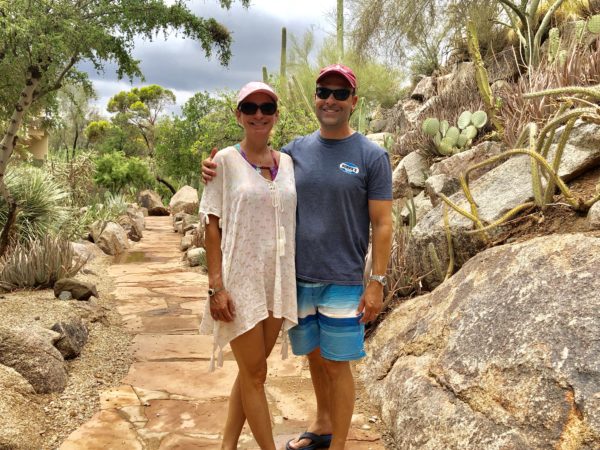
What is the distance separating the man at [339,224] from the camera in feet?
8.59

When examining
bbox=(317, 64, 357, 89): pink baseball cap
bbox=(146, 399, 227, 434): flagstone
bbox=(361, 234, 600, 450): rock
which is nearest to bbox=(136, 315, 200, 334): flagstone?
bbox=(146, 399, 227, 434): flagstone

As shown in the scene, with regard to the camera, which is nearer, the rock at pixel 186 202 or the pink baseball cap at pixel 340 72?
the pink baseball cap at pixel 340 72

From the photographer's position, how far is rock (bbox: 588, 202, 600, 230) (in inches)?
125

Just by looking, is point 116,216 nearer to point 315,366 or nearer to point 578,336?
point 315,366

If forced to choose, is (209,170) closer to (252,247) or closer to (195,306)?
(252,247)

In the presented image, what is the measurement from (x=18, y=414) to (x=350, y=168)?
2.19 m

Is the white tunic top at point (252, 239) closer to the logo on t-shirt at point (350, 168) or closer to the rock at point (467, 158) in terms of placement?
the logo on t-shirt at point (350, 168)

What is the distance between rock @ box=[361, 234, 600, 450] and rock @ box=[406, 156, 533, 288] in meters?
0.74

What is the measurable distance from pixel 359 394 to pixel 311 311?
4.31ft

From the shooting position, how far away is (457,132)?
7492 millimetres

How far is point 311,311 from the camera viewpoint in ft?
8.86

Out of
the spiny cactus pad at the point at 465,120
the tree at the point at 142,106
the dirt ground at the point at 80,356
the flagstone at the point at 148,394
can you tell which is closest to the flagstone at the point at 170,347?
the dirt ground at the point at 80,356

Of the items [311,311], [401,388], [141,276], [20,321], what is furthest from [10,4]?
[401,388]

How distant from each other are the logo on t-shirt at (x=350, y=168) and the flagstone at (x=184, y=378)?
1.94 meters
